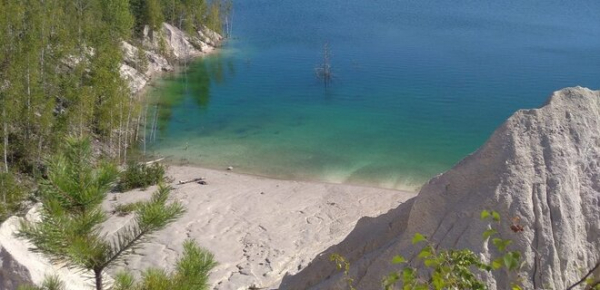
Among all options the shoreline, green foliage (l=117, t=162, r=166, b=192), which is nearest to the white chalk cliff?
the shoreline

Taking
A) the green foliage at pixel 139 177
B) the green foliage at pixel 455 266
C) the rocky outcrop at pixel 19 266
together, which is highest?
the green foliage at pixel 455 266

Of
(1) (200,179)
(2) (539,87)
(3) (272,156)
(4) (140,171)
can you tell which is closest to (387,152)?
(3) (272,156)

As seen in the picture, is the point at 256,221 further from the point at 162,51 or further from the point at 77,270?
the point at 162,51

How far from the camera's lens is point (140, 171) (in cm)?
2333

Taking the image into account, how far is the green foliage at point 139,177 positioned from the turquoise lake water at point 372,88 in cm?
418

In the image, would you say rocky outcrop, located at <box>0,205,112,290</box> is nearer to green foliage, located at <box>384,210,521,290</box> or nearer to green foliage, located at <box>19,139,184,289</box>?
green foliage, located at <box>19,139,184,289</box>

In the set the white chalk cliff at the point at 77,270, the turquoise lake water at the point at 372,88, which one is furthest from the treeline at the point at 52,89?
the turquoise lake water at the point at 372,88

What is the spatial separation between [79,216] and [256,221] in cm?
1216

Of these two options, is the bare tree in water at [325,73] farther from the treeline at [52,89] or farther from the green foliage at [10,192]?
the green foliage at [10,192]

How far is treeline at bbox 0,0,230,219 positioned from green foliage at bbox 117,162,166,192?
2.61 meters

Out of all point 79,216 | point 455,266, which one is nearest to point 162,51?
point 79,216

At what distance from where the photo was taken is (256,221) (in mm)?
19812

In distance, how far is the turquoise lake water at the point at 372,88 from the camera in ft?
93.7

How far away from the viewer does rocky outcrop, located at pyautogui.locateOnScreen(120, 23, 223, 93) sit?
133 ft
